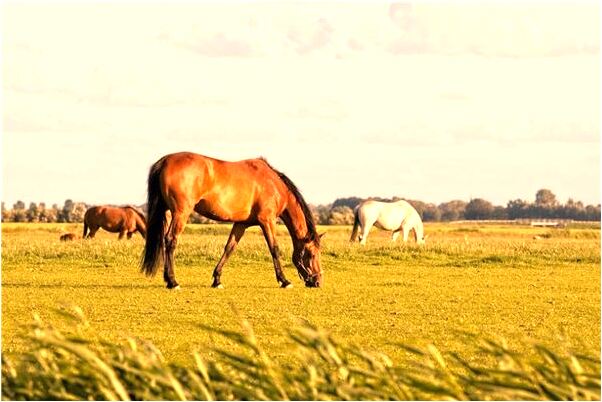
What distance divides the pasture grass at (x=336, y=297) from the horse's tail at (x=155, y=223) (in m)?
0.57

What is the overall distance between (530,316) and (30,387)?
1102 centimetres

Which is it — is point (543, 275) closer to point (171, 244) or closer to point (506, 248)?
point (506, 248)

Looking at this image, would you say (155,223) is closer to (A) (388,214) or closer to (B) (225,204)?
(B) (225,204)

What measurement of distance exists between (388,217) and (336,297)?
23595 mm

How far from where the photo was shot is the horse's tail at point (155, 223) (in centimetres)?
2023

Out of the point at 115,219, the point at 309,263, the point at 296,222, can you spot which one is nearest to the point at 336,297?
the point at 309,263

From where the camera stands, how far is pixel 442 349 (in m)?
12.5

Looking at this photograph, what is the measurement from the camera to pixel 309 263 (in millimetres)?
21375

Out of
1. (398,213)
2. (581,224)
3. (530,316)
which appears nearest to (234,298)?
(530,316)

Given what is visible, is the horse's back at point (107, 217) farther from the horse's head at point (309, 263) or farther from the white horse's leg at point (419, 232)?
the horse's head at point (309, 263)

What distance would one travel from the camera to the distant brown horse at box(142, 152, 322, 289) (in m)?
20.3

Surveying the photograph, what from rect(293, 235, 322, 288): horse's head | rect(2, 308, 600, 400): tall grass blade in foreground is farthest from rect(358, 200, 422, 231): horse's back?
rect(2, 308, 600, 400): tall grass blade in foreground

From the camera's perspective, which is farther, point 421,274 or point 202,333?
point 421,274

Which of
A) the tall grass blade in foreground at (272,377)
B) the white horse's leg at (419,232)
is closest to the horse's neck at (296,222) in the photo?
the tall grass blade in foreground at (272,377)
